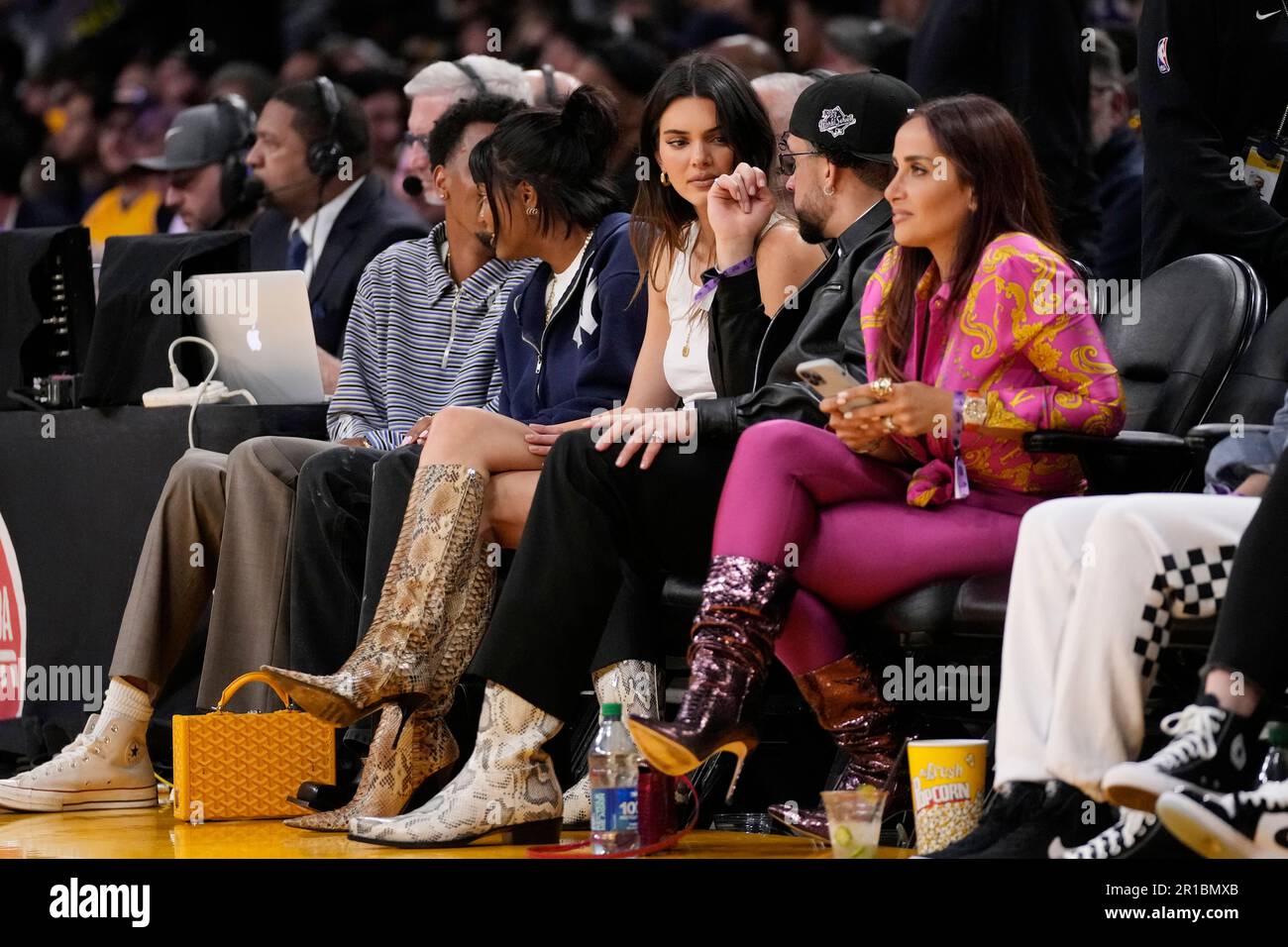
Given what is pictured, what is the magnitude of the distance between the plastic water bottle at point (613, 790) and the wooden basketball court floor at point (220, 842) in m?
0.07

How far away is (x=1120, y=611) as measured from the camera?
2.25 m

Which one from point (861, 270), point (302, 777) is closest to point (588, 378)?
point (861, 270)

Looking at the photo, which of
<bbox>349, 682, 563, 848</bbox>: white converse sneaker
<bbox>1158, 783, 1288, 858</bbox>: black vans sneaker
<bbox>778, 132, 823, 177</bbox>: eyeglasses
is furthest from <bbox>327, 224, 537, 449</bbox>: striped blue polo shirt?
<bbox>1158, 783, 1288, 858</bbox>: black vans sneaker

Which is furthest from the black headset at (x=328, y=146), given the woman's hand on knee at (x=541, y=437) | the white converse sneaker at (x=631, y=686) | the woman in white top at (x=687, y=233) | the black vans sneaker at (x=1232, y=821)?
the black vans sneaker at (x=1232, y=821)

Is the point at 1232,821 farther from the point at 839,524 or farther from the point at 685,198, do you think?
the point at 685,198

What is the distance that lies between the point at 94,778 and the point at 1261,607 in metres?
2.40

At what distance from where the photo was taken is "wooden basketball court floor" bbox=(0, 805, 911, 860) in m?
2.82

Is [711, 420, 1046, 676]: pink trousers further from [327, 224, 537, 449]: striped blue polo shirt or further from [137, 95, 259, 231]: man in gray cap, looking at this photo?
[137, 95, 259, 231]: man in gray cap

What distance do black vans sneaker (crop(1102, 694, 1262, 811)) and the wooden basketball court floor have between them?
66cm

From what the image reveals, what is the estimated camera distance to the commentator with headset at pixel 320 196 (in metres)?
4.82

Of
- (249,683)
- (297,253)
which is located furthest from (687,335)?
(297,253)

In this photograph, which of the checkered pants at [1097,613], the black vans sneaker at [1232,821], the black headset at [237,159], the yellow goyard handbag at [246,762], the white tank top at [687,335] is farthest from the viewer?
the black headset at [237,159]

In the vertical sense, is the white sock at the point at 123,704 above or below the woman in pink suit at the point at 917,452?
below

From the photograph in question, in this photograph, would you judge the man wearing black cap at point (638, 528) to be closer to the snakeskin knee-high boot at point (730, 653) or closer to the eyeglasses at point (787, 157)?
the eyeglasses at point (787, 157)
